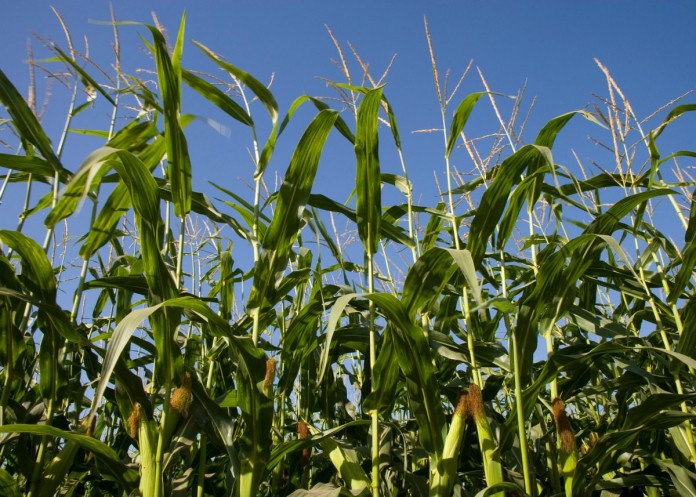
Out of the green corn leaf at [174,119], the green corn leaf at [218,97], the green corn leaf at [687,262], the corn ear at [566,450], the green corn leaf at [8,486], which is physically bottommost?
the corn ear at [566,450]

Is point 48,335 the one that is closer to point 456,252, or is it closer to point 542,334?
point 456,252

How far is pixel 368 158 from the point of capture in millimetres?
1538

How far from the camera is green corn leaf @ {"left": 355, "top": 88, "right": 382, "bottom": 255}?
60.0 inches

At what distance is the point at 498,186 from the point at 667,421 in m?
0.74

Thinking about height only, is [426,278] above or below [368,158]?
below

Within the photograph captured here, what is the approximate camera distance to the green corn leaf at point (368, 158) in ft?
5.00

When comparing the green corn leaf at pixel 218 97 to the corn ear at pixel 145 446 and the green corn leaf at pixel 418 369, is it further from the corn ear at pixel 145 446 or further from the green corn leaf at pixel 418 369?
the corn ear at pixel 145 446

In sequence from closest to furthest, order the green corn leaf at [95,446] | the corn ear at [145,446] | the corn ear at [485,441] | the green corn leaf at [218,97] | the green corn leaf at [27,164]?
1. the green corn leaf at [95,446]
2. the corn ear at [145,446]
3. the corn ear at [485,441]
4. the green corn leaf at [27,164]
5. the green corn leaf at [218,97]

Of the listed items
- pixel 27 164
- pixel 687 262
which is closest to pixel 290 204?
pixel 27 164

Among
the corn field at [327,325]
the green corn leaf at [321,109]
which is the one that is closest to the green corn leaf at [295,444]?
the corn field at [327,325]

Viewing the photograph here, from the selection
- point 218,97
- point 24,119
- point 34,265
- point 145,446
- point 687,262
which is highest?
point 218,97

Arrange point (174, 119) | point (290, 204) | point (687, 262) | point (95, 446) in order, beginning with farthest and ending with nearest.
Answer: point (687, 262) → point (290, 204) → point (174, 119) → point (95, 446)

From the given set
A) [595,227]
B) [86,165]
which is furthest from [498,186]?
[86,165]

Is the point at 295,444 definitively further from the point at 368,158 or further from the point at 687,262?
the point at 687,262
